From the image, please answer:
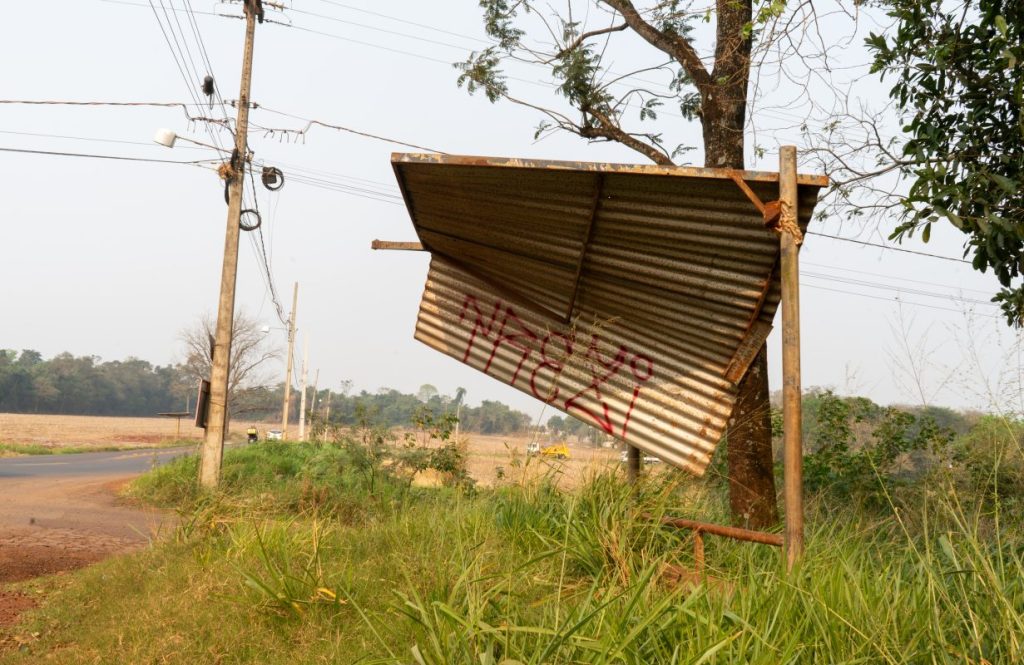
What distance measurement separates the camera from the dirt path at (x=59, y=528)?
8.35 meters

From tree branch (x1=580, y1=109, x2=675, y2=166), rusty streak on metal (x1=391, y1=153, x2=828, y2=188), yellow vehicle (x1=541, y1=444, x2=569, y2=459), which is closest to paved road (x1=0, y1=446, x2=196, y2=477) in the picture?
tree branch (x1=580, y1=109, x2=675, y2=166)

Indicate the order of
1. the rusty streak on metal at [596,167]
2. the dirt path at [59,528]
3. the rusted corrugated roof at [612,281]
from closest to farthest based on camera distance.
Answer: the rusty streak on metal at [596,167] < the rusted corrugated roof at [612,281] < the dirt path at [59,528]

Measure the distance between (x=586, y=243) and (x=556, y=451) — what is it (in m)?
1.48

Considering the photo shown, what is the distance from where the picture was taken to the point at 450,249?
6.95m

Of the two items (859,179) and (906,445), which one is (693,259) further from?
(906,445)

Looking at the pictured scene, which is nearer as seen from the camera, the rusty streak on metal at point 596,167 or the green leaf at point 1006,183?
the rusty streak on metal at point 596,167

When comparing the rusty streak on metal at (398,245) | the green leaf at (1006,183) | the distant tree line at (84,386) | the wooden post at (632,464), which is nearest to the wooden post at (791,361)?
the wooden post at (632,464)

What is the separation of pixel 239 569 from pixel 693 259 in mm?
3712

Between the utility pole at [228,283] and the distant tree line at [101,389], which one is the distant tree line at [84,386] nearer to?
the distant tree line at [101,389]

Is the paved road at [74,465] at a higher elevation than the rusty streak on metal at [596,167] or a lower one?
lower

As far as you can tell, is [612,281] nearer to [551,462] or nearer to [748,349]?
[748,349]

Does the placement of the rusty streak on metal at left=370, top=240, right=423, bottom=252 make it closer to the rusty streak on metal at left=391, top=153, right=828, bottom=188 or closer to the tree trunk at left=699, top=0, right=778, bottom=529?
the rusty streak on metal at left=391, top=153, right=828, bottom=188

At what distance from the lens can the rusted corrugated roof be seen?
5293 millimetres

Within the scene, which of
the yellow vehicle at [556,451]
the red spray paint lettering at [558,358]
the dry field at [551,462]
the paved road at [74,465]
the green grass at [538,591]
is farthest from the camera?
the paved road at [74,465]
